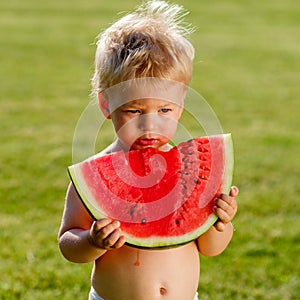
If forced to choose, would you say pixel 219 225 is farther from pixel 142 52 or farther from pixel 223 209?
pixel 142 52

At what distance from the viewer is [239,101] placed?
10.1 meters

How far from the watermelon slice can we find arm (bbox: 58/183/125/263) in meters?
0.13

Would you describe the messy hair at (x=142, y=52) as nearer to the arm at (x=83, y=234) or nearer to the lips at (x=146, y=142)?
the lips at (x=146, y=142)

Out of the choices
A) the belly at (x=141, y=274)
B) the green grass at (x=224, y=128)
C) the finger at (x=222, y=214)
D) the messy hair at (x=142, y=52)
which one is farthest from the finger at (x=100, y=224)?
the green grass at (x=224, y=128)

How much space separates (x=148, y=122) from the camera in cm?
279

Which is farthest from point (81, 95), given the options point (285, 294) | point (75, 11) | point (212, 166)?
point (75, 11)

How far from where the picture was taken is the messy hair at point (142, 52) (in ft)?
9.18

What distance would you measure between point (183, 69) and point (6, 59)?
34.8 feet

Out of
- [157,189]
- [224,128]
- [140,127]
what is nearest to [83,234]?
[157,189]

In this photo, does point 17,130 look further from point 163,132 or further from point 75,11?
point 75,11

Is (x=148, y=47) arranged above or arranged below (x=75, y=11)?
above

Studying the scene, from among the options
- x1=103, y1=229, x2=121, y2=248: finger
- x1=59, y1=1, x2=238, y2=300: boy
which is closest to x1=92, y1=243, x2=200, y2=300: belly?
x1=59, y1=1, x2=238, y2=300: boy

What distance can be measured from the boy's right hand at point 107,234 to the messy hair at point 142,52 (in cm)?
59

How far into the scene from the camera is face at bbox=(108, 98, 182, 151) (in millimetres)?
2801
